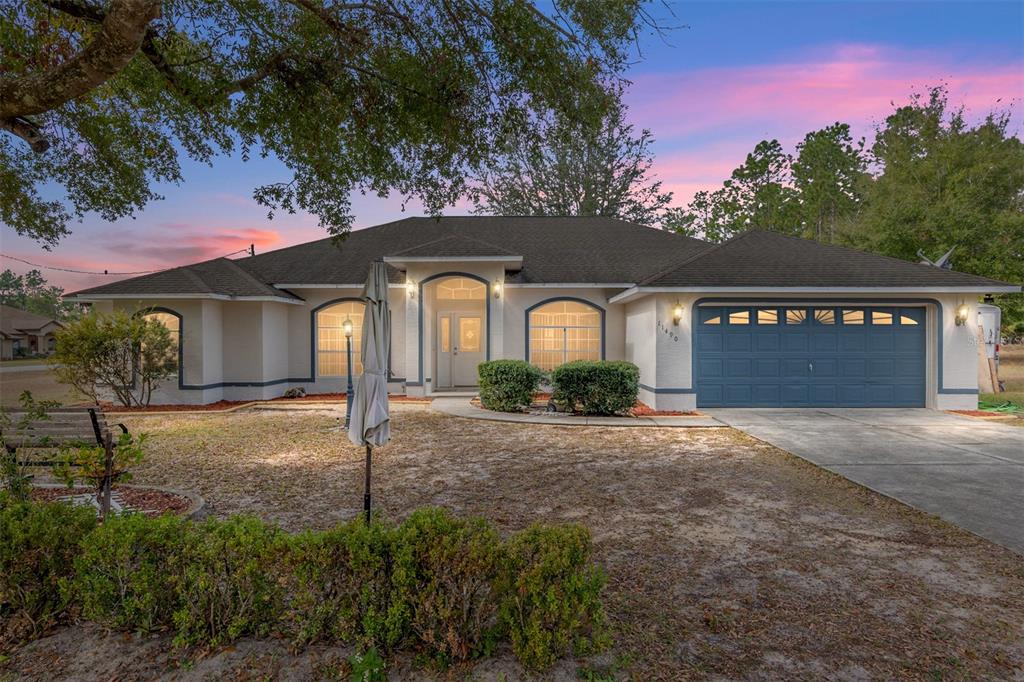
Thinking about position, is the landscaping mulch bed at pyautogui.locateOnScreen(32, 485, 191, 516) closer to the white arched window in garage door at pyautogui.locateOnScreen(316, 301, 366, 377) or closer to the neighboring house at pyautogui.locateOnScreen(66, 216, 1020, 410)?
the neighboring house at pyautogui.locateOnScreen(66, 216, 1020, 410)

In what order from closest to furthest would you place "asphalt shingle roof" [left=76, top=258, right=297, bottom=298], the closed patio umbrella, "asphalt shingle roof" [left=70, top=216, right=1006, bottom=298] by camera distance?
the closed patio umbrella < "asphalt shingle roof" [left=70, top=216, right=1006, bottom=298] < "asphalt shingle roof" [left=76, top=258, right=297, bottom=298]

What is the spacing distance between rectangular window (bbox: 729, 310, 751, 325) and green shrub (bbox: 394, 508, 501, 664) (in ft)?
36.8

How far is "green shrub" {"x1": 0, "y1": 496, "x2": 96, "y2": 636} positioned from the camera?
322cm

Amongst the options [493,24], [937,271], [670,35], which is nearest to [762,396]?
[937,271]

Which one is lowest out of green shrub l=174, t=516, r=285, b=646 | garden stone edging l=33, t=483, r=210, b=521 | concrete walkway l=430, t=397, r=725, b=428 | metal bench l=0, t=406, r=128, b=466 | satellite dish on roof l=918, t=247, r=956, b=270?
garden stone edging l=33, t=483, r=210, b=521

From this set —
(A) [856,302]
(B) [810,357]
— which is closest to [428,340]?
(B) [810,357]

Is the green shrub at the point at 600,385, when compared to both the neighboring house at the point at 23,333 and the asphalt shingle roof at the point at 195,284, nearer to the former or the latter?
the asphalt shingle roof at the point at 195,284

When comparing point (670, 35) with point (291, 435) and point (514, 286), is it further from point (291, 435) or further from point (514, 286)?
point (514, 286)

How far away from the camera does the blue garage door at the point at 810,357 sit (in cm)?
1275

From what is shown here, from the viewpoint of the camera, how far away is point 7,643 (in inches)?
124

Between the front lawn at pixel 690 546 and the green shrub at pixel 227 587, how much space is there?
16 cm

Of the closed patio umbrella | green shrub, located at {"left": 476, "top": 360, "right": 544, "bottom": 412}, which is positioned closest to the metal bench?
the closed patio umbrella

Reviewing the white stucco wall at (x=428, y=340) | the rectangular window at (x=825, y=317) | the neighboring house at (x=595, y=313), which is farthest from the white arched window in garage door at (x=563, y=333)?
the rectangular window at (x=825, y=317)

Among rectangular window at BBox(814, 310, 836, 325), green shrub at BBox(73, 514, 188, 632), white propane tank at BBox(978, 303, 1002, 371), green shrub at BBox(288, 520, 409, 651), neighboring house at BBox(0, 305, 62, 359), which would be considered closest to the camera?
green shrub at BBox(288, 520, 409, 651)
